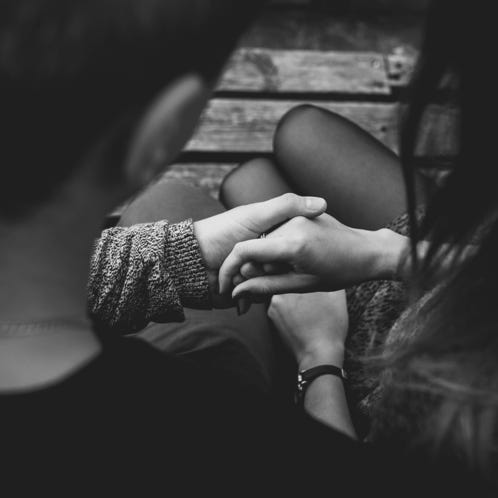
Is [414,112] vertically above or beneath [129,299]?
above

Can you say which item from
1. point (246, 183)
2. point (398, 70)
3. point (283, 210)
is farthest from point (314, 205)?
point (398, 70)

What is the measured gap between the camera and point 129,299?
0.82 m

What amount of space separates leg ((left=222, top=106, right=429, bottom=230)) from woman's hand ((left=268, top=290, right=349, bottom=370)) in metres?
0.18

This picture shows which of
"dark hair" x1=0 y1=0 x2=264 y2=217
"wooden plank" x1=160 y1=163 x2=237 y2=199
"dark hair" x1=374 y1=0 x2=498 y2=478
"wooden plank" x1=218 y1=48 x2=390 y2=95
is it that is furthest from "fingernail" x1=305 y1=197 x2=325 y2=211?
"wooden plank" x1=218 y1=48 x2=390 y2=95

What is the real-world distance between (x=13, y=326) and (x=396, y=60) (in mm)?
1440

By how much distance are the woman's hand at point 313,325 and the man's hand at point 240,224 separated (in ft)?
0.44

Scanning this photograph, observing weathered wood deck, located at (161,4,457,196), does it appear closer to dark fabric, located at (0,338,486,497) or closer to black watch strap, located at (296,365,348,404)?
black watch strap, located at (296,365,348,404)

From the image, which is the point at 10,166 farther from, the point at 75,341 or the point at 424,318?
the point at 424,318

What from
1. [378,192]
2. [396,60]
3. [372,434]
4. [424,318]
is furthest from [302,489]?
[396,60]

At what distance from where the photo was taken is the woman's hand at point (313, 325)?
3.07 feet

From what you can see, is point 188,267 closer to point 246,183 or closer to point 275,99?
point 246,183

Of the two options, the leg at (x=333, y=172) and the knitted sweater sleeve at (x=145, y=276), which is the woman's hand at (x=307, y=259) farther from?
the leg at (x=333, y=172)

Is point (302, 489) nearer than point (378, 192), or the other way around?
point (302, 489)

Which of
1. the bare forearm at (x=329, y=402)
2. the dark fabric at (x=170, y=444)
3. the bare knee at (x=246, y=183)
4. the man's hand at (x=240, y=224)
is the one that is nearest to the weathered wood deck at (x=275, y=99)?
the bare knee at (x=246, y=183)
